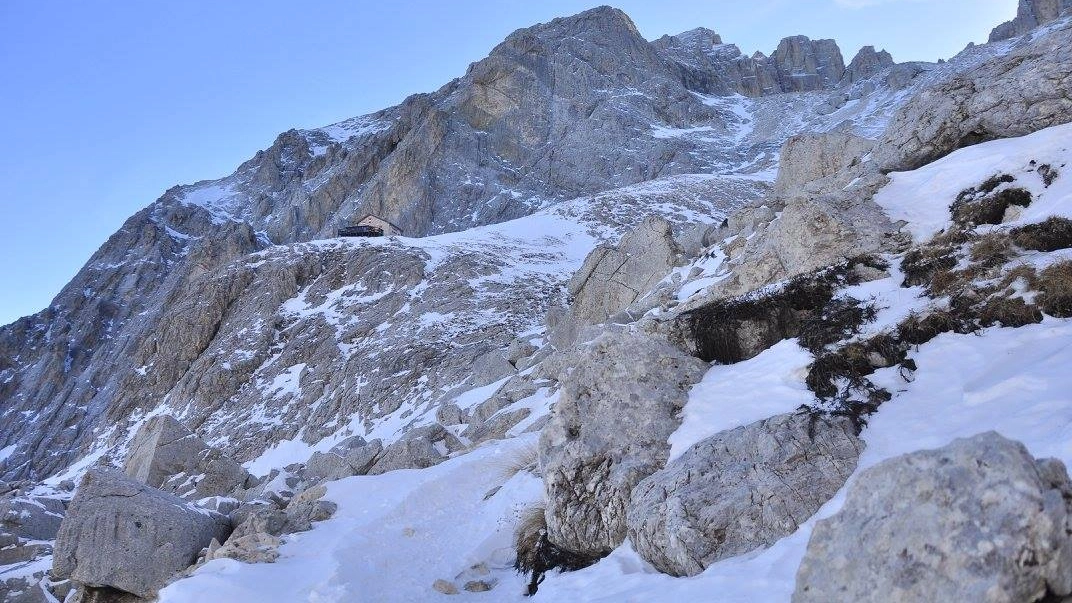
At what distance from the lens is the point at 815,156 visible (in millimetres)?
26000

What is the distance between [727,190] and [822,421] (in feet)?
212

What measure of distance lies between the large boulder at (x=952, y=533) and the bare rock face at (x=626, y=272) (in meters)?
24.3

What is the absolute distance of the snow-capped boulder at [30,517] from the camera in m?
18.4

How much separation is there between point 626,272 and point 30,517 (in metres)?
23.6

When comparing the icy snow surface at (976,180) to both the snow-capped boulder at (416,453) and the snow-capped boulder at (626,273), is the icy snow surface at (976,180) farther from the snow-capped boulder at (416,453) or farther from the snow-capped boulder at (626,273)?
the snow-capped boulder at (626,273)

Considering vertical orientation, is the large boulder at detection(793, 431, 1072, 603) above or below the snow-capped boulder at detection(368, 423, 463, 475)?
above

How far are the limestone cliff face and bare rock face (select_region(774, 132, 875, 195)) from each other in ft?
49.3

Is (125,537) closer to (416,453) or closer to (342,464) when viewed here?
(416,453)

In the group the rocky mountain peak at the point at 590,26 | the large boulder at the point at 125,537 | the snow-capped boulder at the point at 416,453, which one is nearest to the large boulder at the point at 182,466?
the snow-capped boulder at the point at 416,453

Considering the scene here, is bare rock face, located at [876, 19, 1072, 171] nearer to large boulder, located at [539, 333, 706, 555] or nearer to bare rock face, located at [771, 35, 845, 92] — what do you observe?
large boulder, located at [539, 333, 706, 555]

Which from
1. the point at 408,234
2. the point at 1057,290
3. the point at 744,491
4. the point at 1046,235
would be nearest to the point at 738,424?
the point at 744,491

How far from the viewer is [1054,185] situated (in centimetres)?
1098

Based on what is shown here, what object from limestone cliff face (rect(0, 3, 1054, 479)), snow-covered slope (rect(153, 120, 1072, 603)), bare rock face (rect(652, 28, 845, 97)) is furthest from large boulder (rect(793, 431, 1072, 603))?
bare rock face (rect(652, 28, 845, 97))

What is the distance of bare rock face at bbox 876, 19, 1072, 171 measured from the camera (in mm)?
14445
